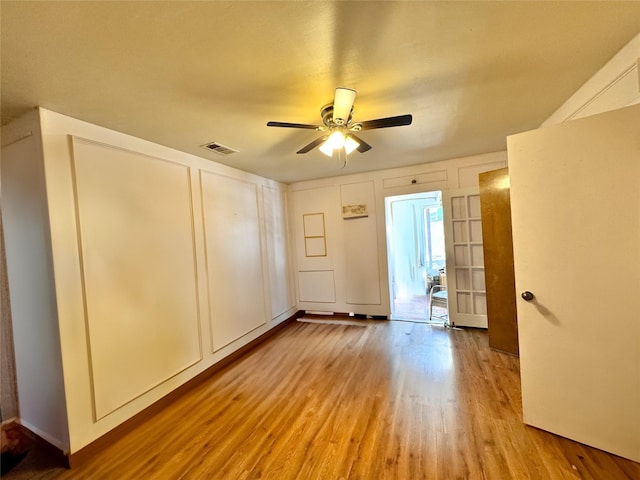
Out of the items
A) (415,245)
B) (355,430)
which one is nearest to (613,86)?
(355,430)

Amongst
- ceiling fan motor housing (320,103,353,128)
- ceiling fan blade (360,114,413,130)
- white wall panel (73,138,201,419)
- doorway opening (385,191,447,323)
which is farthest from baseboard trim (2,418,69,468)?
doorway opening (385,191,447,323)

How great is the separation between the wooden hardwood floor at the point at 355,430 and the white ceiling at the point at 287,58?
7.94 ft

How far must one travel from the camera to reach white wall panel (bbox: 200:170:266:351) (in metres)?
3.12

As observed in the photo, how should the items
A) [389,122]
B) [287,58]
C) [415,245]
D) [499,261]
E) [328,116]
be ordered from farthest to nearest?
[415,245]
[499,261]
[328,116]
[389,122]
[287,58]

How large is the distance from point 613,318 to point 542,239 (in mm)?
558

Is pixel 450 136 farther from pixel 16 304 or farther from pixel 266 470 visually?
pixel 16 304

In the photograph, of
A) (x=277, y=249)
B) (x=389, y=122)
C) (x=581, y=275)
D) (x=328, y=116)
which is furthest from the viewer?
(x=277, y=249)

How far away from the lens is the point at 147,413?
227cm

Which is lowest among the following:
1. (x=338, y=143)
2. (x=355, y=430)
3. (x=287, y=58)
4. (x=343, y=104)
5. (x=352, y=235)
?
(x=355, y=430)

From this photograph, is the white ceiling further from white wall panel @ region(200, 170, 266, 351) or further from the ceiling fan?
white wall panel @ region(200, 170, 266, 351)

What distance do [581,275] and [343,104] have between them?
179 cm

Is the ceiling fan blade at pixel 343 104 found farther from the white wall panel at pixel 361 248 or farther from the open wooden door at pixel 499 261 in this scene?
the white wall panel at pixel 361 248

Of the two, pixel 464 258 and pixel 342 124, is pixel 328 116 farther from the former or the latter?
pixel 464 258

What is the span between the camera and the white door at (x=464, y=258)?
3.72 metres
